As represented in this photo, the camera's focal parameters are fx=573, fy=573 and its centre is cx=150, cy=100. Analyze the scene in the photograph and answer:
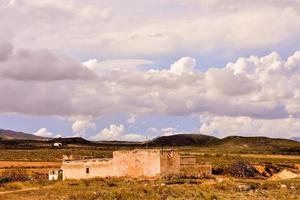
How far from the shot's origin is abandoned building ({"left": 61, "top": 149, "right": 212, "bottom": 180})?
51656 millimetres

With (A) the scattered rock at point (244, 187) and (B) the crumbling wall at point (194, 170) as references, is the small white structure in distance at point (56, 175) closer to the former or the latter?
(B) the crumbling wall at point (194, 170)

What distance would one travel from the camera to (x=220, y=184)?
1788 inches

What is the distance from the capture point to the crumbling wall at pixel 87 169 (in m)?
54.8

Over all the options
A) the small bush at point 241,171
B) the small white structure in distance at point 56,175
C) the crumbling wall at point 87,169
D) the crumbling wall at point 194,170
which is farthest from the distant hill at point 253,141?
the crumbling wall at point 87,169

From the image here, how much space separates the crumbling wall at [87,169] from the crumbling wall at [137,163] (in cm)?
121

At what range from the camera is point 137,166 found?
52.7m

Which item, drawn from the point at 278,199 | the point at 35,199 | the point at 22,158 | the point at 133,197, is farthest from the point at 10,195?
the point at 22,158

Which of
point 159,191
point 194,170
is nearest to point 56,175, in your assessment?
point 194,170

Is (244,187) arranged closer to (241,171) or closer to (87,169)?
(87,169)

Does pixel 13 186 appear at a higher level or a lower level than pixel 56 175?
lower

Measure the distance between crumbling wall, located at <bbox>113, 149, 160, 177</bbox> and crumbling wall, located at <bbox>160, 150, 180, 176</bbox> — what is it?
0.45 meters

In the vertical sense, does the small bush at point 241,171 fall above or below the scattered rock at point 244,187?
above

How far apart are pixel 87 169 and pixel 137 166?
5943 mm

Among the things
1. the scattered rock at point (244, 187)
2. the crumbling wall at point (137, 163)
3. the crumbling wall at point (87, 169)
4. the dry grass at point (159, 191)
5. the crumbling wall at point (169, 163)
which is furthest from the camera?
the crumbling wall at point (87, 169)
